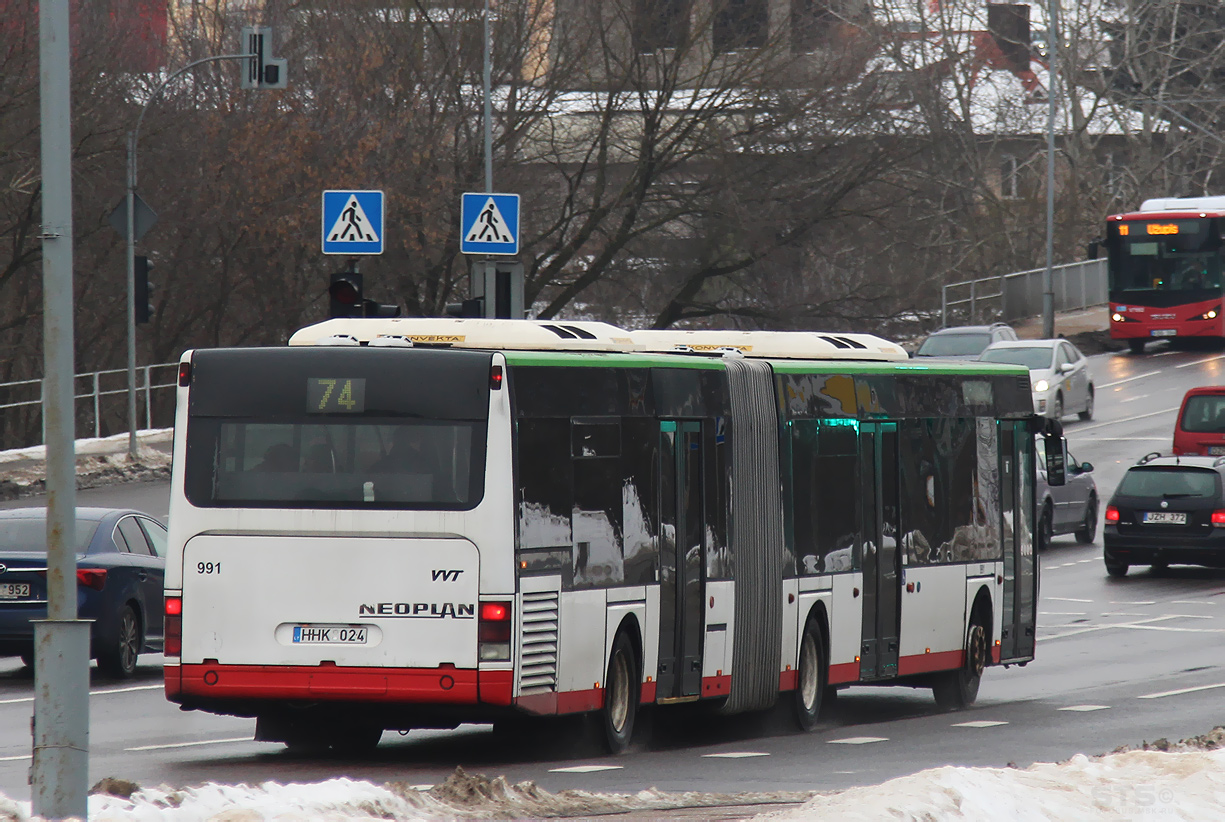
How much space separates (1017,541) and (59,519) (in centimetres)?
1139

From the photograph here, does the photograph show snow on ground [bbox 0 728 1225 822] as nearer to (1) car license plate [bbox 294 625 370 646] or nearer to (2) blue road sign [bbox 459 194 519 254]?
(1) car license plate [bbox 294 625 370 646]

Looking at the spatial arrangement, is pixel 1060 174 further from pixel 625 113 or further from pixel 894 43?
pixel 625 113

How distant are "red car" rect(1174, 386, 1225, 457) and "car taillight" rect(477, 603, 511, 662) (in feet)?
86.7

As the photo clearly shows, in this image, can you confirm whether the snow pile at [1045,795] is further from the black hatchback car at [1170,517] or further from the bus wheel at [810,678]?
the black hatchback car at [1170,517]

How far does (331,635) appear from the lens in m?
11.7

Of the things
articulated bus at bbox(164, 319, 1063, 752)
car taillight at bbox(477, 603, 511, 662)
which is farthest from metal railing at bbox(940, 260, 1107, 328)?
car taillight at bbox(477, 603, 511, 662)

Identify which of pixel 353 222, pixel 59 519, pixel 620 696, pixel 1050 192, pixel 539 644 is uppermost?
pixel 1050 192

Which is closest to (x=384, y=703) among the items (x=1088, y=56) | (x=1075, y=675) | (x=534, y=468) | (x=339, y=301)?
(x=534, y=468)

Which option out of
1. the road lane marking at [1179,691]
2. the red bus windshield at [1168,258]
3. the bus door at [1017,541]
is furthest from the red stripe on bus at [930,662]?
the red bus windshield at [1168,258]

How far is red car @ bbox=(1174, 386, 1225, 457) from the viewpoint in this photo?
36.2 meters

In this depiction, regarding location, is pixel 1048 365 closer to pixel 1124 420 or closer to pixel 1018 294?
pixel 1124 420

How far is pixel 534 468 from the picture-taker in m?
12.1

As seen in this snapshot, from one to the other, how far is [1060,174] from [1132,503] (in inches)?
1684

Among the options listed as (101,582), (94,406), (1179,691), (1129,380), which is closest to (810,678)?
(1179,691)
